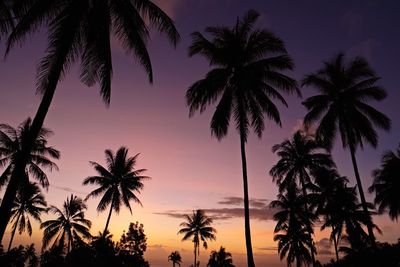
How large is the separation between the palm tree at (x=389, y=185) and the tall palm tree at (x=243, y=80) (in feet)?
76.4

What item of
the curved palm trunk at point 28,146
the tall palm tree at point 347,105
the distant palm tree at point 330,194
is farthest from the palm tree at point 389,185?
the curved palm trunk at point 28,146

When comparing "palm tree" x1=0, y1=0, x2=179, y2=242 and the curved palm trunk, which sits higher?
"palm tree" x1=0, y1=0, x2=179, y2=242

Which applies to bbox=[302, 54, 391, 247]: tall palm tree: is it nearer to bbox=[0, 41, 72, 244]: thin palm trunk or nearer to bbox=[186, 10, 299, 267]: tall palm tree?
bbox=[186, 10, 299, 267]: tall palm tree

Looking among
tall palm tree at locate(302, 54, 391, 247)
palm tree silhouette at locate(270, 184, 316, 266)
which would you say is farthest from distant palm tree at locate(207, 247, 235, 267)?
tall palm tree at locate(302, 54, 391, 247)

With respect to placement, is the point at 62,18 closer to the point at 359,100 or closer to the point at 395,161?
the point at 359,100

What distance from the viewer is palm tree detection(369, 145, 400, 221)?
36.6 meters

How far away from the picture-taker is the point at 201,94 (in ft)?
67.3

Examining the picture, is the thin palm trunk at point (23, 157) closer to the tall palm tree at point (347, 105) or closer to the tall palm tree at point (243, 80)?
the tall palm tree at point (243, 80)

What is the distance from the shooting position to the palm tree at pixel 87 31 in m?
11.9

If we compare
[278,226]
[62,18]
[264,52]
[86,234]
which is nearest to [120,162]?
[86,234]

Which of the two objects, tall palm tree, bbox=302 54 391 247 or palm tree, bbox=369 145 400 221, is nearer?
tall palm tree, bbox=302 54 391 247

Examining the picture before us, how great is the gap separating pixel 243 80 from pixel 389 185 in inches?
1091

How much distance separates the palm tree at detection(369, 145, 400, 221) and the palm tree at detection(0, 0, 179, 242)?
32368 millimetres

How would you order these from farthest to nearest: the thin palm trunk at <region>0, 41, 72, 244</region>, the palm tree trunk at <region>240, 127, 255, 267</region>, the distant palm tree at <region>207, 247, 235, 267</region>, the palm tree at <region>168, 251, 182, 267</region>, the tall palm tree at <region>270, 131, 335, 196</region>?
the palm tree at <region>168, 251, 182, 267</region> → the distant palm tree at <region>207, 247, 235, 267</region> → the tall palm tree at <region>270, 131, 335, 196</region> → the palm tree trunk at <region>240, 127, 255, 267</region> → the thin palm trunk at <region>0, 41, 72, 244</region>
